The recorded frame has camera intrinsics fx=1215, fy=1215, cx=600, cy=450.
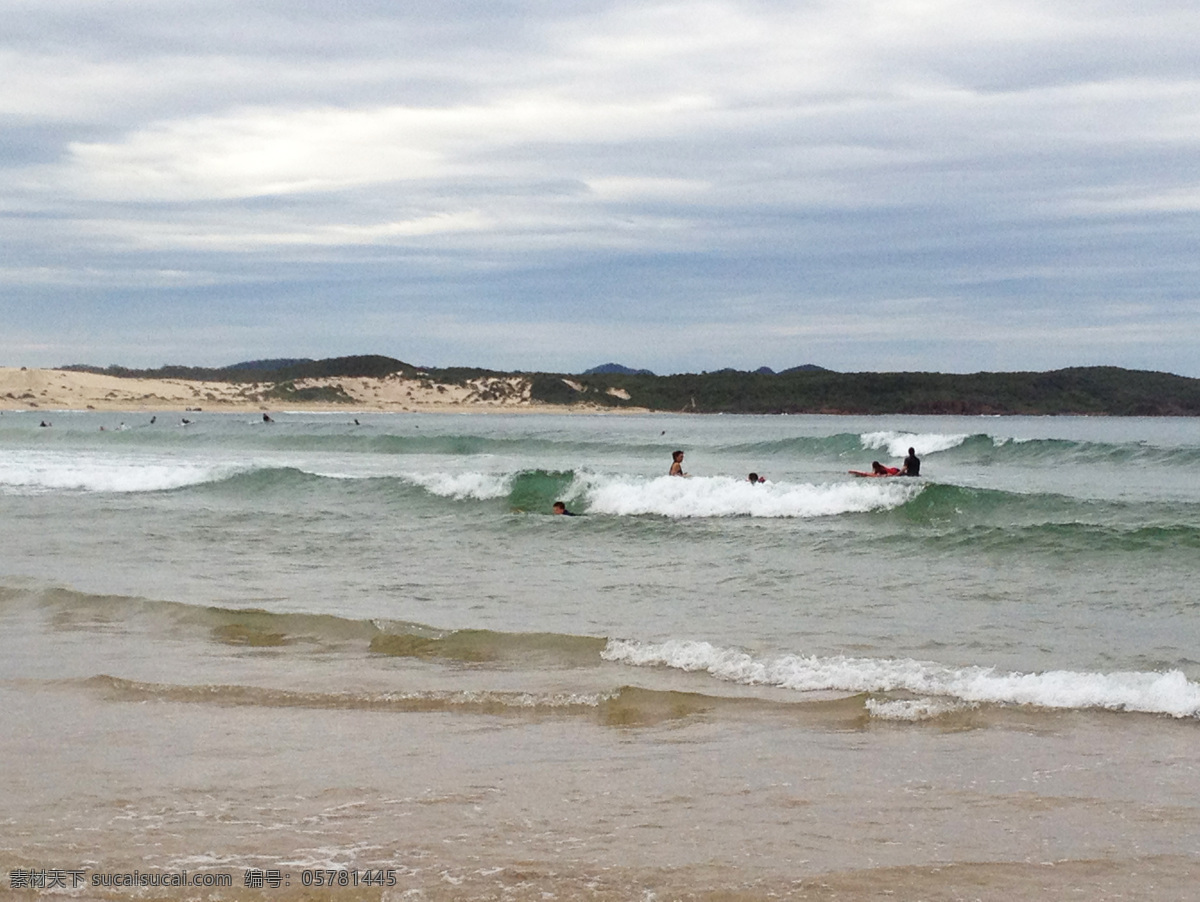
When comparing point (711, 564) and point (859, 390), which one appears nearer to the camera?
point (711, 564)

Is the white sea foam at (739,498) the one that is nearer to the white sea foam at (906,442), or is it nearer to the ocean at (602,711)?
the ocean at (602,711)

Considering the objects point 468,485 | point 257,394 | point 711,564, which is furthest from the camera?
point 257,394

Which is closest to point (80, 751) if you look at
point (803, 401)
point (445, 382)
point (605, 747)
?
point (605, 747)

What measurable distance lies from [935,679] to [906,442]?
42.3 meters

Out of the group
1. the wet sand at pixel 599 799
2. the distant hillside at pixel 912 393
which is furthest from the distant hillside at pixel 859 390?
the wet sand at pixel 599 799

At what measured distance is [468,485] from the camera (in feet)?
89.6

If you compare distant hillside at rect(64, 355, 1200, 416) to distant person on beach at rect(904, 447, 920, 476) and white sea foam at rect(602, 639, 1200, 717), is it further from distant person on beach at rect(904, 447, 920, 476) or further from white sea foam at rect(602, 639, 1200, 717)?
white sea foam at rect(602, 639, 1200, 717)

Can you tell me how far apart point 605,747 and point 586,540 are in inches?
454

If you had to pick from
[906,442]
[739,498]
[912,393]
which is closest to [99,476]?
[739,498]

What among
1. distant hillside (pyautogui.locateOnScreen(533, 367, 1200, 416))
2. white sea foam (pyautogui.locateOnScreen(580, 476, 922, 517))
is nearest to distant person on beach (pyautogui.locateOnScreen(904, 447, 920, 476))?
white sea foam (pyautogui.locateOnScreen(580, 476, 922, 517))

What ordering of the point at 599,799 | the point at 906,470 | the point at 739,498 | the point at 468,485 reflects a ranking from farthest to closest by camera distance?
1. the point at 906,470
2. the point at 468,485
3. the point at 739,498
4. the point at 599,799

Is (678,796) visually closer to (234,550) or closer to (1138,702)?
(1138,702)

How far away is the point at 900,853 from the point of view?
18.4 ft

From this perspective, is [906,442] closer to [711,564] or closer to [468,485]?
[468,485]
